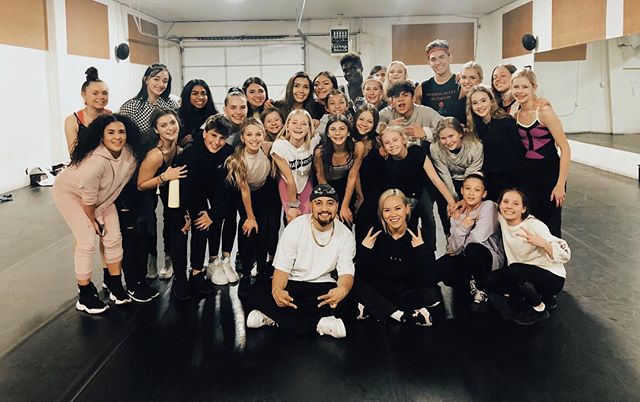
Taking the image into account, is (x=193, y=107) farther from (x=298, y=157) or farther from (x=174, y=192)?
(x=298, y=157)

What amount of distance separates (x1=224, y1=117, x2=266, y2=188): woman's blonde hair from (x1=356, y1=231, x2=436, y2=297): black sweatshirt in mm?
893

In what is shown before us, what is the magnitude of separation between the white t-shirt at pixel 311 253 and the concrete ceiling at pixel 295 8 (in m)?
8.98

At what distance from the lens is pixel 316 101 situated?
398 centimetres

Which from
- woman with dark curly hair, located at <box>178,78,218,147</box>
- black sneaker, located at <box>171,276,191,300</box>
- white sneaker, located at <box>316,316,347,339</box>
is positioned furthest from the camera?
woman with dark curly hair, located at <box>178,78,218,147</box>

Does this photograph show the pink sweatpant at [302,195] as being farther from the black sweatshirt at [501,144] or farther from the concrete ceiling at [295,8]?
the concrete ceiling at [295,8]

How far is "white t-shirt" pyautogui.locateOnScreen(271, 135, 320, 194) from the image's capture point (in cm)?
340

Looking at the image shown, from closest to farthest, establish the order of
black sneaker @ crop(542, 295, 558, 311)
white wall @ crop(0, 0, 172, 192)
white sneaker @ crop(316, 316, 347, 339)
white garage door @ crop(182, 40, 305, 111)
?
white sneaker @ crop(316, 316, 347, 339) → black sneaker @ crop(542, 295, 558, 311) → white wall @ crop(0, 0, 172, 192) → white garage door @ crop(182, 40, 305, 111)

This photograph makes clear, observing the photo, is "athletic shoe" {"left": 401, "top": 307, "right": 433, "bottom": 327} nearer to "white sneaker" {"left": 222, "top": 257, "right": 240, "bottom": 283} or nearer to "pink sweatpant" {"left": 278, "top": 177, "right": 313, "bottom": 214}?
"pink sweatpant" {"left": 278, "top": 177, "right": 313, "bottom": 214}

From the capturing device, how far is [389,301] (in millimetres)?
3006

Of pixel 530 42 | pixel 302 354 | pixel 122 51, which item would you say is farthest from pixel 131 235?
A: pixel 530 42

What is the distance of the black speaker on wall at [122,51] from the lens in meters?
10.6

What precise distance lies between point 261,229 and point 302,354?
3.78ft

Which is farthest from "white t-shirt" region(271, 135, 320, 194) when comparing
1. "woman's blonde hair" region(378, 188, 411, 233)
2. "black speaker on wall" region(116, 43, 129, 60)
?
"black speaker on wall" region(116, 43, 129, 60)

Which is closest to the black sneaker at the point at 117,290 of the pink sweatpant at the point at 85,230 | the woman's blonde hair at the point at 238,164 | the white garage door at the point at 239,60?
the pink sweatpant at the point at 85,230
